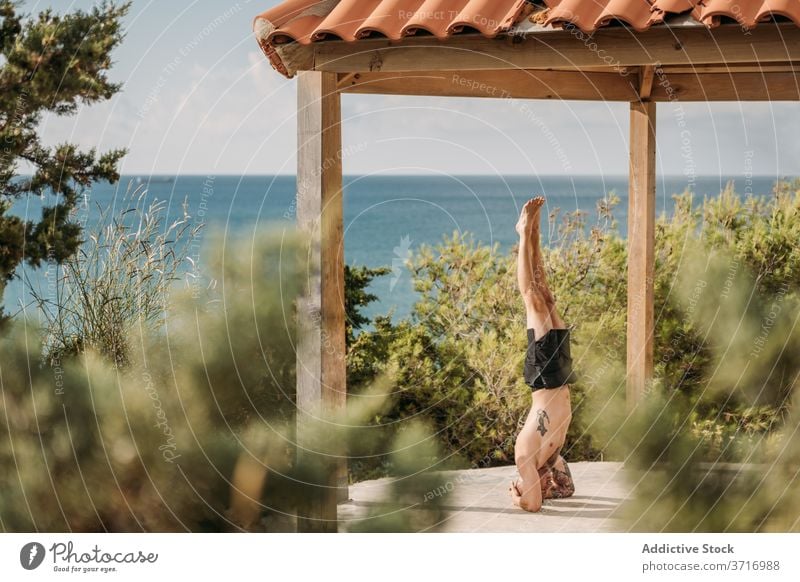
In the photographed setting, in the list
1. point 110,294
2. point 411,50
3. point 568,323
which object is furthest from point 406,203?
point 411,50

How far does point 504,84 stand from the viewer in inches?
288

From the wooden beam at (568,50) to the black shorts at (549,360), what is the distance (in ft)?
6.24

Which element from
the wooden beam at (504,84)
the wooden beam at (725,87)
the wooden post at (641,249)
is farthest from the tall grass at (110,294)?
the wooden beam at (725,87)

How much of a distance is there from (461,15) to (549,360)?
94.8 inches

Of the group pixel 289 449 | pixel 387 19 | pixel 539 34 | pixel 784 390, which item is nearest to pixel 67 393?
pixel 289 449

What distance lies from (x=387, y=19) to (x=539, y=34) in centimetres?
82

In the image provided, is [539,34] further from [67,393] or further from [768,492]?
[67,393]

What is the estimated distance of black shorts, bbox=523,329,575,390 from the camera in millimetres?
6414

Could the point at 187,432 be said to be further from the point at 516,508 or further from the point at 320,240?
the point at 516,508

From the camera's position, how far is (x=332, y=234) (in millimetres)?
6012

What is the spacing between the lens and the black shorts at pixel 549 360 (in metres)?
6.41

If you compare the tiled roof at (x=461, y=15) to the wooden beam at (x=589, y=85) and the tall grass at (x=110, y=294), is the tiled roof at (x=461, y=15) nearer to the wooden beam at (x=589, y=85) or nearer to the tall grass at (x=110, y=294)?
the wooden beam at (x=589, y=85)

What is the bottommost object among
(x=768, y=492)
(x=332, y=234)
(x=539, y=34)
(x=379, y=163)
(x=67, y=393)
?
(x=768, y=492)

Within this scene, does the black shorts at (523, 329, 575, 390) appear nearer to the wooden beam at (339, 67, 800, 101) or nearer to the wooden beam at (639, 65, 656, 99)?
the wooden beam at (339, 67, 800, 101)
